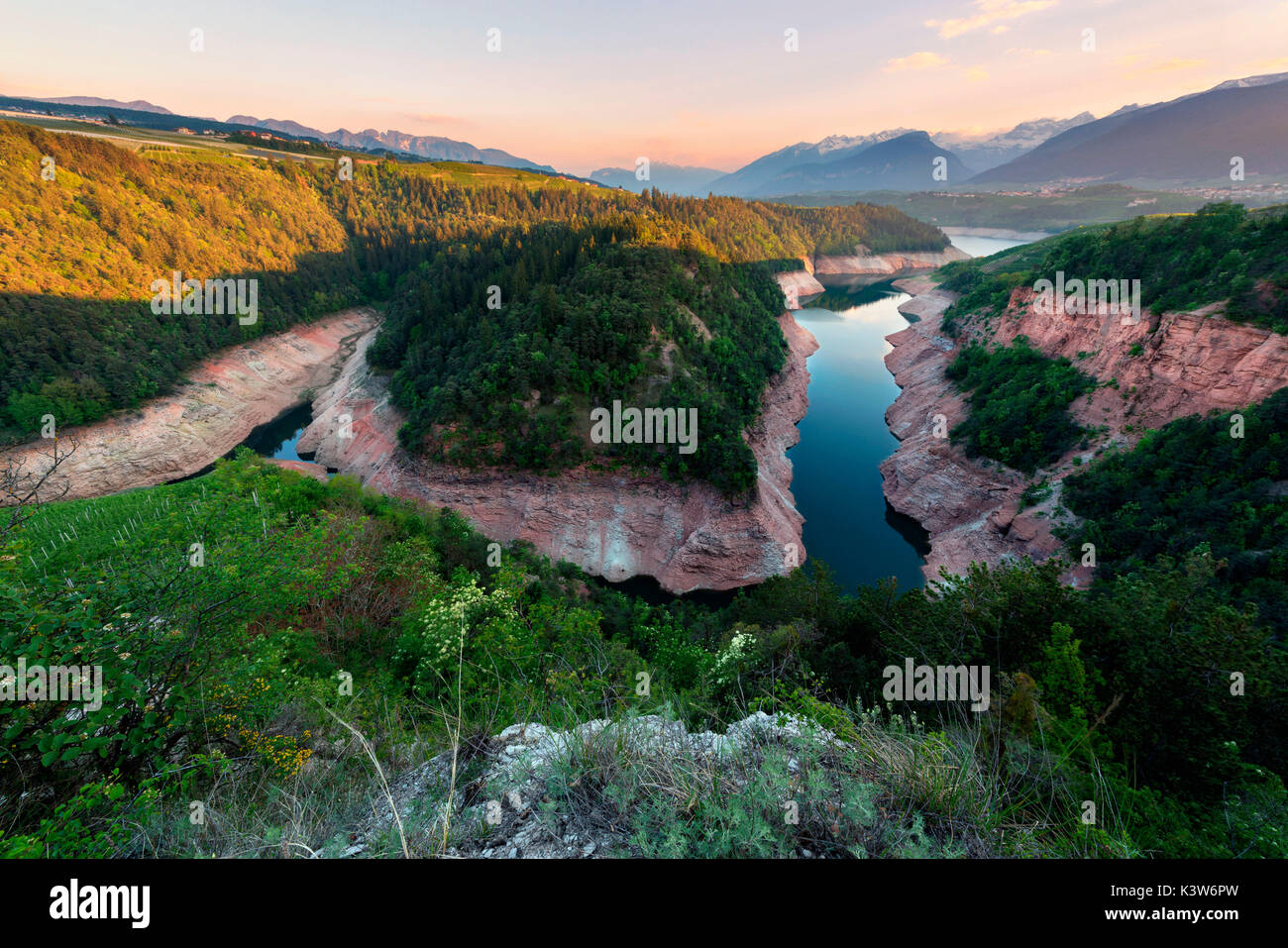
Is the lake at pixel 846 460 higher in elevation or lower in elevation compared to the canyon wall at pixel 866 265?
lower

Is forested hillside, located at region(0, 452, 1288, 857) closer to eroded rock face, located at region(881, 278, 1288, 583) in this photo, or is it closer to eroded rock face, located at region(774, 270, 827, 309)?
eroded rock face, located at region(881, 278, 1288, 583)

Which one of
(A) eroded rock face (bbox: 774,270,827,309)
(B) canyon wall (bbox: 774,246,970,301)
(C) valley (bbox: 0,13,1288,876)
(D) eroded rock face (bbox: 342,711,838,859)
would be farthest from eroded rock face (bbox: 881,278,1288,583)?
(B) canyon wall (bbox: 774,246,970,301)

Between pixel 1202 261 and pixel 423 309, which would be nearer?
pixel 1202 261

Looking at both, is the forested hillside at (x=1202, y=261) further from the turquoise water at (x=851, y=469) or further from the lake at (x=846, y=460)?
the lake at (x=846, y=460)

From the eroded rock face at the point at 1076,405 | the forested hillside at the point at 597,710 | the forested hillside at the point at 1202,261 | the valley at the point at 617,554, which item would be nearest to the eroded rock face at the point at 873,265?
the valley at the point at 617,554

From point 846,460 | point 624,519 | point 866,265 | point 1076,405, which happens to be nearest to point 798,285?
point 866,265

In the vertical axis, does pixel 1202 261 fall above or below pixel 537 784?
above

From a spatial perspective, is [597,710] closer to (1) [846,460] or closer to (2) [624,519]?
(2) [624,519]
